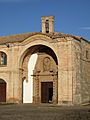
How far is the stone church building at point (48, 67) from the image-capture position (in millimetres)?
34250

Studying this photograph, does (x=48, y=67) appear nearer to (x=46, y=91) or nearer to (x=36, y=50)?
(x=36, y=50)

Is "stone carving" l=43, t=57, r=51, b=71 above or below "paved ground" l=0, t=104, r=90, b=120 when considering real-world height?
above

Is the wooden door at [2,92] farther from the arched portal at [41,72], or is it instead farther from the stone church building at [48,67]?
the arched portal at [41,72]

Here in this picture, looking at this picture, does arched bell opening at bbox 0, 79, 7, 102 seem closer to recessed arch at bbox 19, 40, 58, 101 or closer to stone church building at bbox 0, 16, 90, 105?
stone church building at bbox 0, 16, 90, 105

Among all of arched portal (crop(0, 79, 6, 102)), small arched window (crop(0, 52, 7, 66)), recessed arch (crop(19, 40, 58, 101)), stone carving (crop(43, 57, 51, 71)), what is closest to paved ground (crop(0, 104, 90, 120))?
recessed arch (crop(19, 40, 58, 101))

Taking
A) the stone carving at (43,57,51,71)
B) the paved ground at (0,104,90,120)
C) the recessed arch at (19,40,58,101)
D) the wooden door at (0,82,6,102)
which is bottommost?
the paved ground at (0,104,90,120)

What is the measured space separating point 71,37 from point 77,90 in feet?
17.8

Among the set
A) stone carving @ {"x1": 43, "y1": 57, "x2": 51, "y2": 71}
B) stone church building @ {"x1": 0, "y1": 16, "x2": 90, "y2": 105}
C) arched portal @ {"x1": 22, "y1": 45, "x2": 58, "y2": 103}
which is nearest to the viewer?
stone church building @ {"x1": 0, "y1": 16, "x2": 90, "y2": 105}

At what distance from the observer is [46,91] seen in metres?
38.1

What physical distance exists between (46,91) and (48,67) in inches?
106

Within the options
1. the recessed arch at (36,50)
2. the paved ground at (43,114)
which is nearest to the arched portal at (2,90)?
the recessed arch at (36,50)

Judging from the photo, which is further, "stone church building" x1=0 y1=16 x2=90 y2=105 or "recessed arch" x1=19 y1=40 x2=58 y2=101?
"recessed arch" x1=19 y1=40 x2=58 y2=101

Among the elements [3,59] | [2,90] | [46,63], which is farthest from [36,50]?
[2,90]

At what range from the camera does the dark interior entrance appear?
37969 mm
